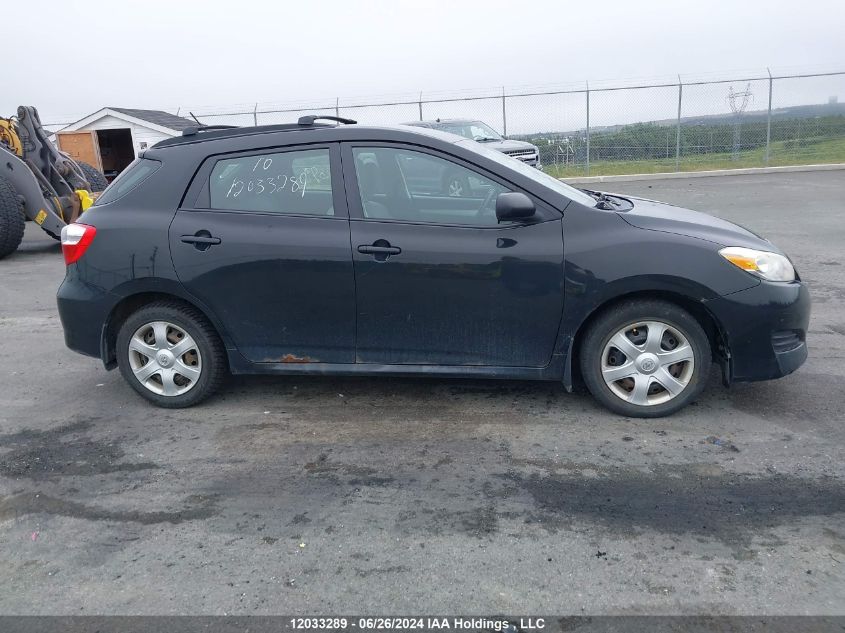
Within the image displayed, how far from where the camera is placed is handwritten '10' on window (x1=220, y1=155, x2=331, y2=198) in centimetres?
457

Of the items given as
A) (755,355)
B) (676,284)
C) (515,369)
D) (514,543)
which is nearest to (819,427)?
(755,355)

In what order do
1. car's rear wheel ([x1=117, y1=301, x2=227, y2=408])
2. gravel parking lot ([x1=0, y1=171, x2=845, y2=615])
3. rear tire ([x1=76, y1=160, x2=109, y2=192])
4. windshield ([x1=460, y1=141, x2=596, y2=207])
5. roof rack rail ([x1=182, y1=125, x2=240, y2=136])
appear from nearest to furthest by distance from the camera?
gravel parking lot ([x1=0, y1=171, x2=845, y2=615]), windshield ([x1=460, y1=141, x2=596, y2=207]), car's rear wheel ([x1=117, y1=301, x2=227, y2=408]), roof rack rail ([x1=182, y1=125, x2=240, y2=136]), rear tire ([x1=76, y1=160, x2=109, y2=192])

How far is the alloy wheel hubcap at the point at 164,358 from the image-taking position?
4781 mm

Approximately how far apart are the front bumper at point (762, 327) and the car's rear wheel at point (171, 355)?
3073 mm

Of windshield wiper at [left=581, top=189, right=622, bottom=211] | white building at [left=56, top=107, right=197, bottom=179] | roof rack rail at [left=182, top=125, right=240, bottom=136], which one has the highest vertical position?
white building at [left=56, top=107, right=197, bottom=179]

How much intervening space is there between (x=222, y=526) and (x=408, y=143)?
8.00ft

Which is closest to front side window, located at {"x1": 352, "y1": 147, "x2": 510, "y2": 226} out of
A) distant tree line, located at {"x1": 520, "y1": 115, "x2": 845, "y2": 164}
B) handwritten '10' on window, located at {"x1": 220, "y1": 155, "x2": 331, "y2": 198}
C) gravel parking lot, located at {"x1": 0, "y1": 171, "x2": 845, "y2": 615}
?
handwritten '10' on window, located at {"x1": 220, "y1": 155, "x2": 331, "y2": 198}

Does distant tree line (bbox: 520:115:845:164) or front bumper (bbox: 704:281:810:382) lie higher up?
distant tree line (bbox: 520:115:845:164)

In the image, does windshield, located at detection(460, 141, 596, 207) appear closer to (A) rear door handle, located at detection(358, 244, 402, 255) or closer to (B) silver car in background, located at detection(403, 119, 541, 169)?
(A) rear door handle, located at detection(358, 244, 402, 255)

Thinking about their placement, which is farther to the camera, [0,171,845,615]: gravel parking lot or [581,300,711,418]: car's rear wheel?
[581,300,711,418]: car's rear wheel

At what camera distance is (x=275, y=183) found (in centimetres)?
461

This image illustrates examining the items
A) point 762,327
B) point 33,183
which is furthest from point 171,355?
point 33,183

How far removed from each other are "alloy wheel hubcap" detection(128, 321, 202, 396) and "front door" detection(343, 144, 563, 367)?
113cm

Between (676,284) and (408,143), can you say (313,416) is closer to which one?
(408,143)
